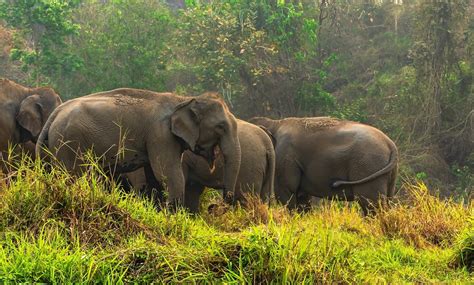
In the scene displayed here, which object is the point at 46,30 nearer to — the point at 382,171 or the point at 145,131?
the point at 145,131

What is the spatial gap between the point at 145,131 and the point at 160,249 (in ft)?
9.75

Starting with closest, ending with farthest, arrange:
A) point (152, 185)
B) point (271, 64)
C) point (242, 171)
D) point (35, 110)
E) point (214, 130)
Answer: point (214, 130), point (152, 185), point (242, 171), point (35, 110), point (271, 64)

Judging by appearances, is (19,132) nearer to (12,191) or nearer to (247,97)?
(12,191)

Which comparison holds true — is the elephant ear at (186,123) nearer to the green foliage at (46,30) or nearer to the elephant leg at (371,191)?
the elephant leg at (371,191)

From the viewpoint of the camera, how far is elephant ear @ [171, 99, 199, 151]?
6789 millimetres

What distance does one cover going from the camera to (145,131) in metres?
6.80

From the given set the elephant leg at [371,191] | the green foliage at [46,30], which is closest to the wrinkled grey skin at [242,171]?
the elephant leg at [371,191]

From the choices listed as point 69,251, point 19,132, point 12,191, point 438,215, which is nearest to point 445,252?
point 438,215

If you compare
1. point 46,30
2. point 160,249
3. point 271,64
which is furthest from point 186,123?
point 46,30

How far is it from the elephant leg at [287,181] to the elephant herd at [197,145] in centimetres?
1

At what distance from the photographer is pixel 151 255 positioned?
3.90m

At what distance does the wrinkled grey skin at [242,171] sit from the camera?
7898 millimetres

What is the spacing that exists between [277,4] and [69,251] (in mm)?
14326

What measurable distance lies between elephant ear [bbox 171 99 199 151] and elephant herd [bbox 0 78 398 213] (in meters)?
0.01
